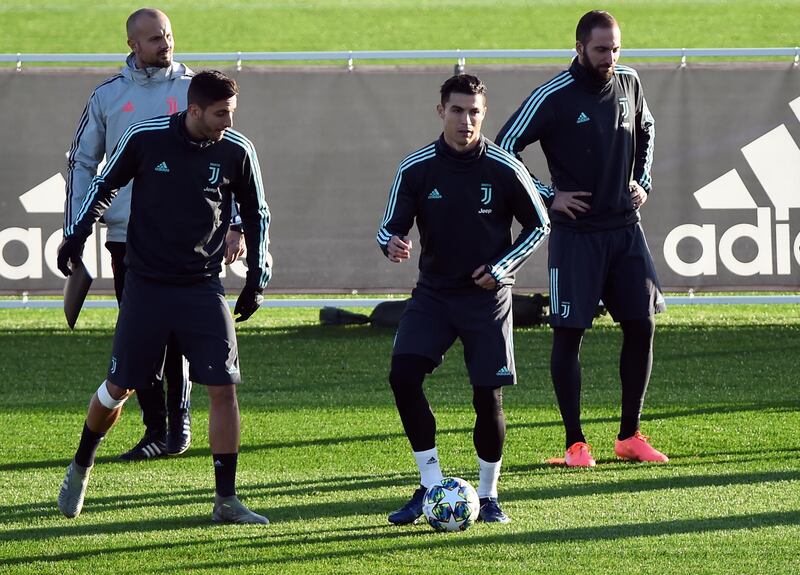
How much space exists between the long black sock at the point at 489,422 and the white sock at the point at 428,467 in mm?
186

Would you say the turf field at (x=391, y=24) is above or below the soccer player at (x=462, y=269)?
above

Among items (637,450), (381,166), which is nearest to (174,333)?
(637,450)

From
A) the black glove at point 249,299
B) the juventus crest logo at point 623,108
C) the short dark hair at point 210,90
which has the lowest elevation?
the black glove at point 249,299

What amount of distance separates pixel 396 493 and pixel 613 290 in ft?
5.32

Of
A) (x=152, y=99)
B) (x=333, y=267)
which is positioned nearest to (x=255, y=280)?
(x=152, y=99)

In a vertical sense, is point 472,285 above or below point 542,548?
above

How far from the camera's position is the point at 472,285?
595 cm

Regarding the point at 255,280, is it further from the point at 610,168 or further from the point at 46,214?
the point at 46,214

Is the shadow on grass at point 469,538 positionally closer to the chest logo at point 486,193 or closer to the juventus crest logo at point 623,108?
the chest logo at point 486,193

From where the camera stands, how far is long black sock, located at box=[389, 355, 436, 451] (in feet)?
19.4

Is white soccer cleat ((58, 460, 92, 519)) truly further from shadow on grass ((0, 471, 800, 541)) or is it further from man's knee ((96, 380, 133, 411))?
man's knee ((96, 380, 133, 411))

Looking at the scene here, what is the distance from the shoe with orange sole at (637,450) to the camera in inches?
282

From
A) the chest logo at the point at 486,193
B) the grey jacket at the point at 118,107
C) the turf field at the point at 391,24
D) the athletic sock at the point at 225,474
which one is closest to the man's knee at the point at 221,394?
the athletic sock at the point at 225,474

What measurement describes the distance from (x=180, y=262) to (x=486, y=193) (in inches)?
51.0
